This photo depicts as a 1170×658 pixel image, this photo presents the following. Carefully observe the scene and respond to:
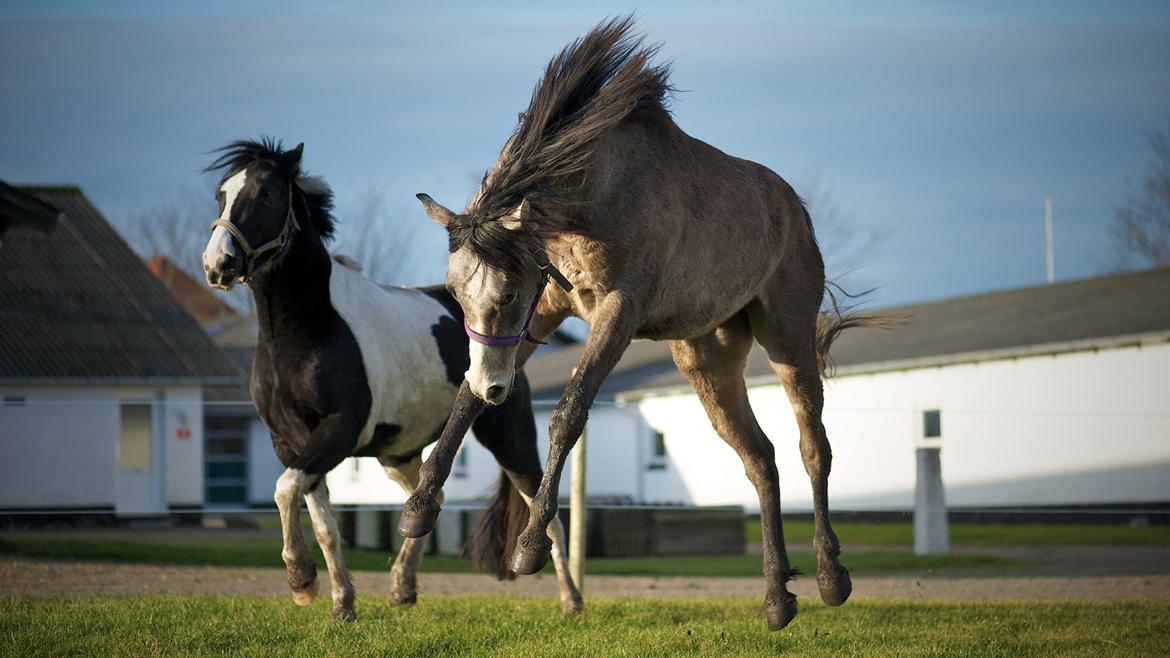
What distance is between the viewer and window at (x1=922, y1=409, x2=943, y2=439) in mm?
12698

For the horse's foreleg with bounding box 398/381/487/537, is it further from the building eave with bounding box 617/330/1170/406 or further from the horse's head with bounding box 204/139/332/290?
the building eave with bounding box 617/330/1170/406

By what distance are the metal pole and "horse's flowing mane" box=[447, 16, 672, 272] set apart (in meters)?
4.50

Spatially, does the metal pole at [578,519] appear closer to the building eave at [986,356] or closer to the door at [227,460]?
the building eave at [986,356]

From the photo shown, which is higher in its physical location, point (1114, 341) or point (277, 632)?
point (1114, 341)

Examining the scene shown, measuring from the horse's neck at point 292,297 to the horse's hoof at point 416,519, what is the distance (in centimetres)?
204

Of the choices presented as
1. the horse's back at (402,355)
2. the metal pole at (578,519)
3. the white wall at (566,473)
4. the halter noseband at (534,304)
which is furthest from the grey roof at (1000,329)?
the halter noseband at (534,304)

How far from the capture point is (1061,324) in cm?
2034

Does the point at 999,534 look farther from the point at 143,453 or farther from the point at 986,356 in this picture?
the point at 143,453

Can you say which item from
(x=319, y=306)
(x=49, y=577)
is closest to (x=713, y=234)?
(x=319, y=306)

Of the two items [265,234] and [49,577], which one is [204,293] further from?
[265,234]

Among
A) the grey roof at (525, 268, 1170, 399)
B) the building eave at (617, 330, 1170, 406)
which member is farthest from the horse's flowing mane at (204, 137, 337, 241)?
the grey roof at (525, 268, 1170, 399)

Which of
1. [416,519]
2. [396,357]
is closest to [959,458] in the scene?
[396,357]

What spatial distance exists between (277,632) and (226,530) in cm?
1546

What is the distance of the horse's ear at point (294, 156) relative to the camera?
7379 millimetres
